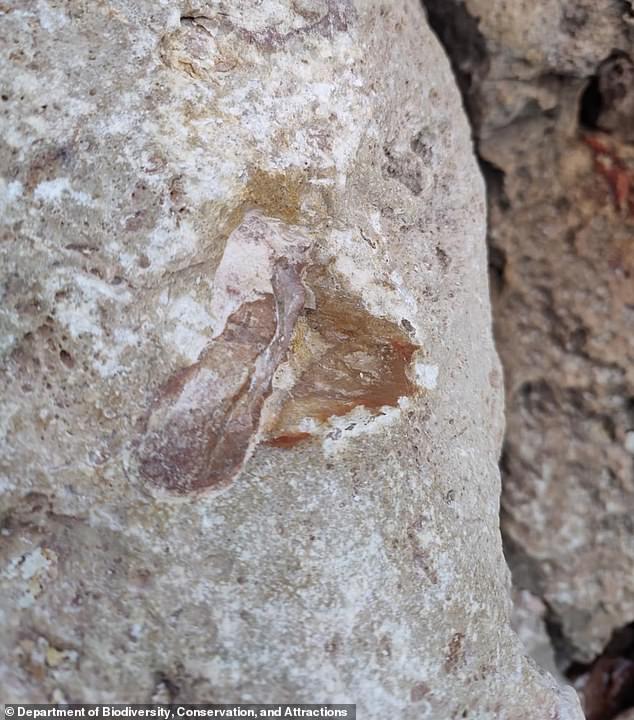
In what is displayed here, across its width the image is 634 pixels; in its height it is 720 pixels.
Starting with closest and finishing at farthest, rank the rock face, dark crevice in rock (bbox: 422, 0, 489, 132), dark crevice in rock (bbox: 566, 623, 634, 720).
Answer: the rock face < dark crevice in rock (bbox: 422, 0, 489, 132) < dark crevice in rock (bbox: 566, 623, 634, 720)

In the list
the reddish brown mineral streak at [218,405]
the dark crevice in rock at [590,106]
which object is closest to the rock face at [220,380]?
the reddish brown mineral streak at [218,405]

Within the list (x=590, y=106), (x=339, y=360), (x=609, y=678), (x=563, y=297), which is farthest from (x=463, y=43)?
(x=609, y=678)

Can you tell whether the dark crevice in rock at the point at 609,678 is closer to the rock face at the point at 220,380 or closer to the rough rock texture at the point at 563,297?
the rough rock texture at the point at 563,297

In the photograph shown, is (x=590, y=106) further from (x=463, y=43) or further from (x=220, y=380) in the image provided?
(x=220, y=380)

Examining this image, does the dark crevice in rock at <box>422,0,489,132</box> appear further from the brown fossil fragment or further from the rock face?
the brown fossil fragment

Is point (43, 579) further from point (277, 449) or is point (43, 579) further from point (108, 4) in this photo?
point (108, 4)

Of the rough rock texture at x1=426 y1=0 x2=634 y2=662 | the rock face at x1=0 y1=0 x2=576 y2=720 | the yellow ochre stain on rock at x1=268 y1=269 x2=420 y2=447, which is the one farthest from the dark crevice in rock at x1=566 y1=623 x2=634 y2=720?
the yellow ochre stain on rock at x1=268 y1=269 x2=420 y2=447

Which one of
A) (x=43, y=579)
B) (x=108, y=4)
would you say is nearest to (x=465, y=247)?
(x=108, y=4)

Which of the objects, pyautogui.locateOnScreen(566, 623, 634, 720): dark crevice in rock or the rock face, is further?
pyautogui.locateOnScreen(566, 623, 634, 720): dark crevice in rock
